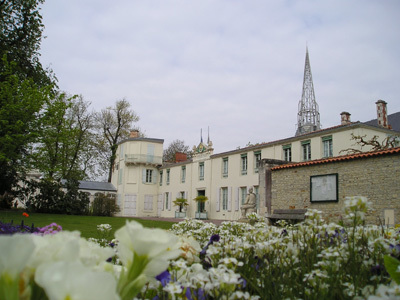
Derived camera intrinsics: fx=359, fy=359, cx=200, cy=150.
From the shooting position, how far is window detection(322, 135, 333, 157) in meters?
23.0

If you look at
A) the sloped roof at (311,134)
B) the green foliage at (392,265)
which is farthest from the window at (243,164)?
the green foliage at (392,265)

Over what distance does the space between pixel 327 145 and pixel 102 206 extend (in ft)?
69.6

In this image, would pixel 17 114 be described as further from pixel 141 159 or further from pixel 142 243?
pixel 142 243

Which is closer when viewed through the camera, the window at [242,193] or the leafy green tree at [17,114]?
the leafy green tree at [17,114]

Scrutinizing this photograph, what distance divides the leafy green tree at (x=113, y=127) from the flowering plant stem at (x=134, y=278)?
4176 centimetres

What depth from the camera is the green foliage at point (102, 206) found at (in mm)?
33438

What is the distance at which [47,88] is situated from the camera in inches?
806

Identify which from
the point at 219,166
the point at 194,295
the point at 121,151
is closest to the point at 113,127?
the point at 121,151

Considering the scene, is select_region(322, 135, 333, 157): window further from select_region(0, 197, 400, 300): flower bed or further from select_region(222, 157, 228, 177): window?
select_region(0, 197, 400, 300): flower bed

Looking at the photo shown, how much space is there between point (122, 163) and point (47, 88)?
19403 millimetres

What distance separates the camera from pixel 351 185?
46.2 feet

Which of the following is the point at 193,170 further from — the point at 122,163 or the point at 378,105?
the point at 378,105

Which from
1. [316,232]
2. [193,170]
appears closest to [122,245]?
[316,232]

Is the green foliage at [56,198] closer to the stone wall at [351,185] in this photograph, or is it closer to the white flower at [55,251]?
the stone wall at [351,185]
